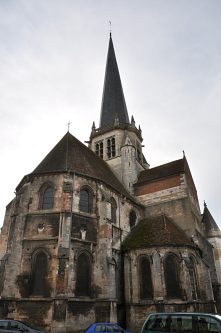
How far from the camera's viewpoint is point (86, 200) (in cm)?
1866

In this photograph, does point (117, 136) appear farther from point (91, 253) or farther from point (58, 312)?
point (58, 312)

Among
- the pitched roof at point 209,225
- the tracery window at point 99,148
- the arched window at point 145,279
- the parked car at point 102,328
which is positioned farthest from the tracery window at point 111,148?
the parked car at point 102,328

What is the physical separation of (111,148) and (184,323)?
24.0 meters

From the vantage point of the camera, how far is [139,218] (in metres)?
23.4

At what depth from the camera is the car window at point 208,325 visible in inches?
281

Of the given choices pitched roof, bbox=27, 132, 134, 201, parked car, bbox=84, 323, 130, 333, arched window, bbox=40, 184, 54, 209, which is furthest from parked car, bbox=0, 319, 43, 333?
pitched roof, bbox=27, 132, 134, 201

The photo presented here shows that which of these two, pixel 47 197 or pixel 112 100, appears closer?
pixel 47 197

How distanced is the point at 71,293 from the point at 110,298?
7.45ft

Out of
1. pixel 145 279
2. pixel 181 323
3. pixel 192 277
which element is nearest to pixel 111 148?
pixel 145 279

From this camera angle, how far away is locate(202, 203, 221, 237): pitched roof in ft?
87.5

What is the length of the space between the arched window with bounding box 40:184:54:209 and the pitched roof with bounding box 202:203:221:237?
55.0 ft

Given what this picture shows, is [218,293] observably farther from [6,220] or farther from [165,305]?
[6,220]

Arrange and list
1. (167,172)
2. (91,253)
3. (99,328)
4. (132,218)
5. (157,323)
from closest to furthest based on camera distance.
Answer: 1. (157,323)
2. (99,328)
3. (91,253)
4. (132,218)
5. (167,172)

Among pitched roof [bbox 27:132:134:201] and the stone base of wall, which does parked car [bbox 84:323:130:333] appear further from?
pitched roof [bbox 27:132:134:201]
